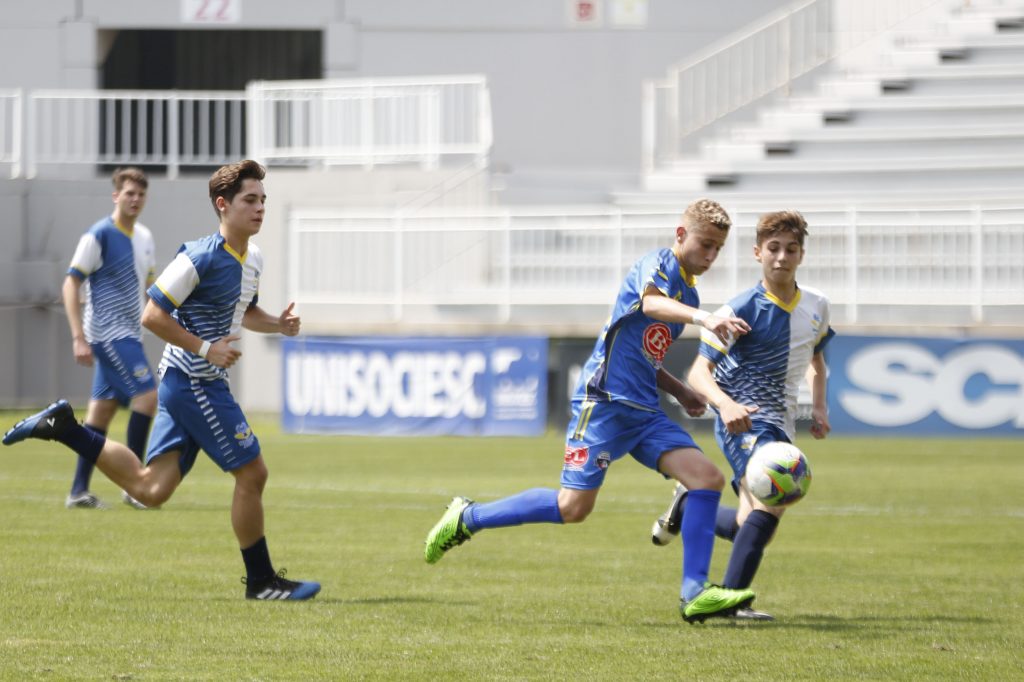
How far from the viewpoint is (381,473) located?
47.5ft

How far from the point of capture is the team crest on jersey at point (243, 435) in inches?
296

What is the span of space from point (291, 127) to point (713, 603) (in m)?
18.4

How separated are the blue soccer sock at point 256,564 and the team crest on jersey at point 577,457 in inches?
56.8

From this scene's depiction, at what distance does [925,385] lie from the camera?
18.2 metres

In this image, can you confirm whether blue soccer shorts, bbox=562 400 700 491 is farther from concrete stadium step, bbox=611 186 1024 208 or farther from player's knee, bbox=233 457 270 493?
concrete stadium step, bbox=611 186 1024 208

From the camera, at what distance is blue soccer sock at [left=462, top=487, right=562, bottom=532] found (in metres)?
7.40

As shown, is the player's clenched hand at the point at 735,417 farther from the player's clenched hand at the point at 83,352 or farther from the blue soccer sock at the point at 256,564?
the player's clenched hand at the point at 83,352

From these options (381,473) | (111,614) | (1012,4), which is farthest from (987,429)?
(111,614)

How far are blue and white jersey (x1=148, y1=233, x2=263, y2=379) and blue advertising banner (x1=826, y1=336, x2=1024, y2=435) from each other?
11488mm

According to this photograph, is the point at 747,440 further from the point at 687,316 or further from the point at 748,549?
the point at 687,316

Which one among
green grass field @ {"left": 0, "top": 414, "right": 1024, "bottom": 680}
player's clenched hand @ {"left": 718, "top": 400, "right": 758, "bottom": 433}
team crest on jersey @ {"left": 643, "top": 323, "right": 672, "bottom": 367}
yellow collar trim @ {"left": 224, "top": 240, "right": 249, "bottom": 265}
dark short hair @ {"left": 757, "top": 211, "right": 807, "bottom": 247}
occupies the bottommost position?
green grass field @ {"left": 0, "top": 414, "right": 1024, "bottom": 680}

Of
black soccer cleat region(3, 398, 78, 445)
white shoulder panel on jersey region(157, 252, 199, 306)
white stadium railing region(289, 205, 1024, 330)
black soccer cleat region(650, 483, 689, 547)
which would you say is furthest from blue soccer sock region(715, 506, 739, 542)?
white stadium railing region(289, 205, 1024, 330)

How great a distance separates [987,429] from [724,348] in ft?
37.6

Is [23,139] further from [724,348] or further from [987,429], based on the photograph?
[724,348]
